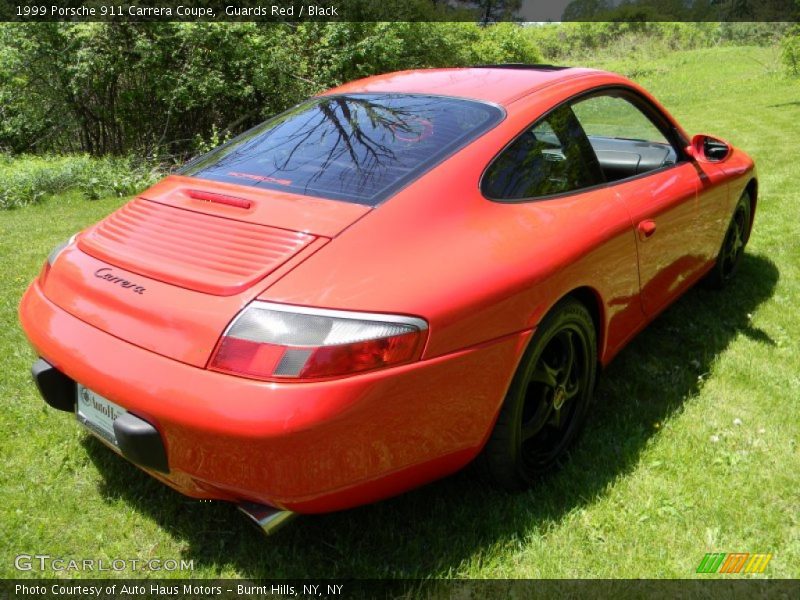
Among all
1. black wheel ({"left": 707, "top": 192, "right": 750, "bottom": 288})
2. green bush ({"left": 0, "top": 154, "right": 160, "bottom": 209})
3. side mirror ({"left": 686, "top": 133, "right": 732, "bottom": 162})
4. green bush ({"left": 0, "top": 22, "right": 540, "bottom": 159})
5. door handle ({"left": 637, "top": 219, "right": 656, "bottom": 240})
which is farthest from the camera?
green bush ({"left": 0, "top": 22, "right": 540, "bottom": 159})

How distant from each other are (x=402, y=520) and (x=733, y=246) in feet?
10.3

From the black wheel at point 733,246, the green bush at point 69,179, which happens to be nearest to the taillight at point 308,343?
the black wheel at point 733,246

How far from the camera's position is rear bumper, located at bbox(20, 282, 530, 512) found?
1807mm

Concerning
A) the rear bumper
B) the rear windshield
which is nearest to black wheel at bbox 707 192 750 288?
the rear windshield

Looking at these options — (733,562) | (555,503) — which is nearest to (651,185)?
(555,503)

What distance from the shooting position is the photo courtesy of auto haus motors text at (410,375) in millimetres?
1904

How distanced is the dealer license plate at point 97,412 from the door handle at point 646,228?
208cm

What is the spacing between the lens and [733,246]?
447 cm

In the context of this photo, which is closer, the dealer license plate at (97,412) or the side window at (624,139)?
the dealer license plate at (97,412)

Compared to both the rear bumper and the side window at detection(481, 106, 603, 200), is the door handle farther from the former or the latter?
the rear bumper

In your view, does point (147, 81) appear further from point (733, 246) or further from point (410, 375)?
point (410, 375)

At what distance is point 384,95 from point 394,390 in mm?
1580

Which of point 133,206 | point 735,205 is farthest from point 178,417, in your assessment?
point 735,205

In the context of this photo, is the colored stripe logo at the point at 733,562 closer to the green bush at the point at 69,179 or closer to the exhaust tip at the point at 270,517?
the exhaust tip at the point at 270,517
